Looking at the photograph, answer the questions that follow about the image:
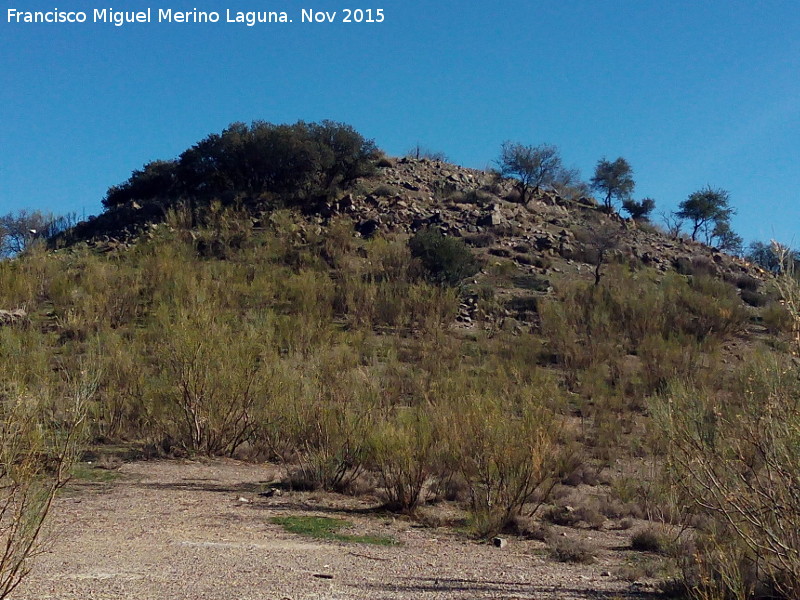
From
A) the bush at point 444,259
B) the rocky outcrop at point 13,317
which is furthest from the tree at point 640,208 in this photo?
the rocky outcrop at point 13,317

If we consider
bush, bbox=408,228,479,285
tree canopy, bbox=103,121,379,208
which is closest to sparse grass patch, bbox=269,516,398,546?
bush, bbox=408,228,479,285

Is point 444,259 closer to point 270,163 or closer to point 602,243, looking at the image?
point 602,243

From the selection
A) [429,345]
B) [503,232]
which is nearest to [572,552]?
[429,345]

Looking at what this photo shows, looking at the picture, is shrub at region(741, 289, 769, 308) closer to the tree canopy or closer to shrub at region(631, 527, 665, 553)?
the tree canopy

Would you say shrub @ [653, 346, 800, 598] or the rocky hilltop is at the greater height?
the rocky hilltop

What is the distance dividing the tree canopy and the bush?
878cm

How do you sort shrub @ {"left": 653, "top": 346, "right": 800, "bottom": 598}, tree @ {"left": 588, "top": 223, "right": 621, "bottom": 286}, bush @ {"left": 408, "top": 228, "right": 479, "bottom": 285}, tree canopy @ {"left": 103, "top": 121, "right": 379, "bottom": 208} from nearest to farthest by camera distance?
1. shrub @ {"left": 653, "top": 346, "right": 800, "bottom": 598}
2. bush @ {"left": 408, "top": 228, "right": 479, "bottom": 285}
3. tree @ {"left": 588, "top": 223, "right": 621, "bottom": 286}
4. tree canopy @ {"left": 103, "top": 121, "right": 379, "bottom": 208}

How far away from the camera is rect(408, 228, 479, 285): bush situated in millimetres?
31219

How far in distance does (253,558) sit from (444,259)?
2341 centimetres

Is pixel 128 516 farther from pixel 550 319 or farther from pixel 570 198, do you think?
pixel 570 198

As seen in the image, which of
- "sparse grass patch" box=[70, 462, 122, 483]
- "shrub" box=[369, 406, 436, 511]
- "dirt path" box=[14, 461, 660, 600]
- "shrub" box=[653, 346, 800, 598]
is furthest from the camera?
"sparse grass patch" box=[70, 462, 122, 483]

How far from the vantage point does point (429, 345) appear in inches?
1008

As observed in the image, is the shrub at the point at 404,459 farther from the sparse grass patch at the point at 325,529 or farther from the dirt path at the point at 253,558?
the sparse grass patch at the point at 325,529

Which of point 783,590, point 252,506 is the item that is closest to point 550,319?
point 252,506
